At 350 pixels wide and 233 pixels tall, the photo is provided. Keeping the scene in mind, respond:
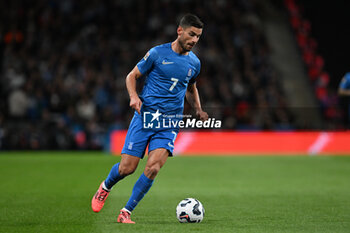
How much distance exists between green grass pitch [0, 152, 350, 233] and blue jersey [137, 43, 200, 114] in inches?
50.2

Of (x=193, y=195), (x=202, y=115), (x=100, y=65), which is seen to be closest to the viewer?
(x=202, y=115)

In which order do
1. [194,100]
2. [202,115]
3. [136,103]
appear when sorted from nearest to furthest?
[136,103] → [202,115] → [194,100]

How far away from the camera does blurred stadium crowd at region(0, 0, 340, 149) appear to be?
61.0ft

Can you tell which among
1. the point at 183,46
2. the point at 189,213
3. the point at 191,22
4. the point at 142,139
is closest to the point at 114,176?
the point at 142,139

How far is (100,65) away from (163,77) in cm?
1428

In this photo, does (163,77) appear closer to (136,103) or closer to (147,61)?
(147,61)

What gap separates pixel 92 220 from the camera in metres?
6.57

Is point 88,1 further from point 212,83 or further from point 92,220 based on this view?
point 92,220

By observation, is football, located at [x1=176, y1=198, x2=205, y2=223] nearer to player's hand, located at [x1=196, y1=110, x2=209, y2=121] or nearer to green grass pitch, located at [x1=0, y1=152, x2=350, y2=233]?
green grass pitch, located at [x1=0, y1=152, x2=350, y2=233]

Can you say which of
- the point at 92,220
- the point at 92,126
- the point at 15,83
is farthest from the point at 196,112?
the point at 15,83

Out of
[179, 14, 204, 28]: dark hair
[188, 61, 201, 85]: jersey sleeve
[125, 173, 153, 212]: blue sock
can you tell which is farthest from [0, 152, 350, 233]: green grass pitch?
[179, 14, 204, 28]: dark hair

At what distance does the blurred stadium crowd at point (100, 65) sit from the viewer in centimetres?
1859

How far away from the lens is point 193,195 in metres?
9.04

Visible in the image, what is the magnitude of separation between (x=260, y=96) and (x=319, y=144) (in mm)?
2609
